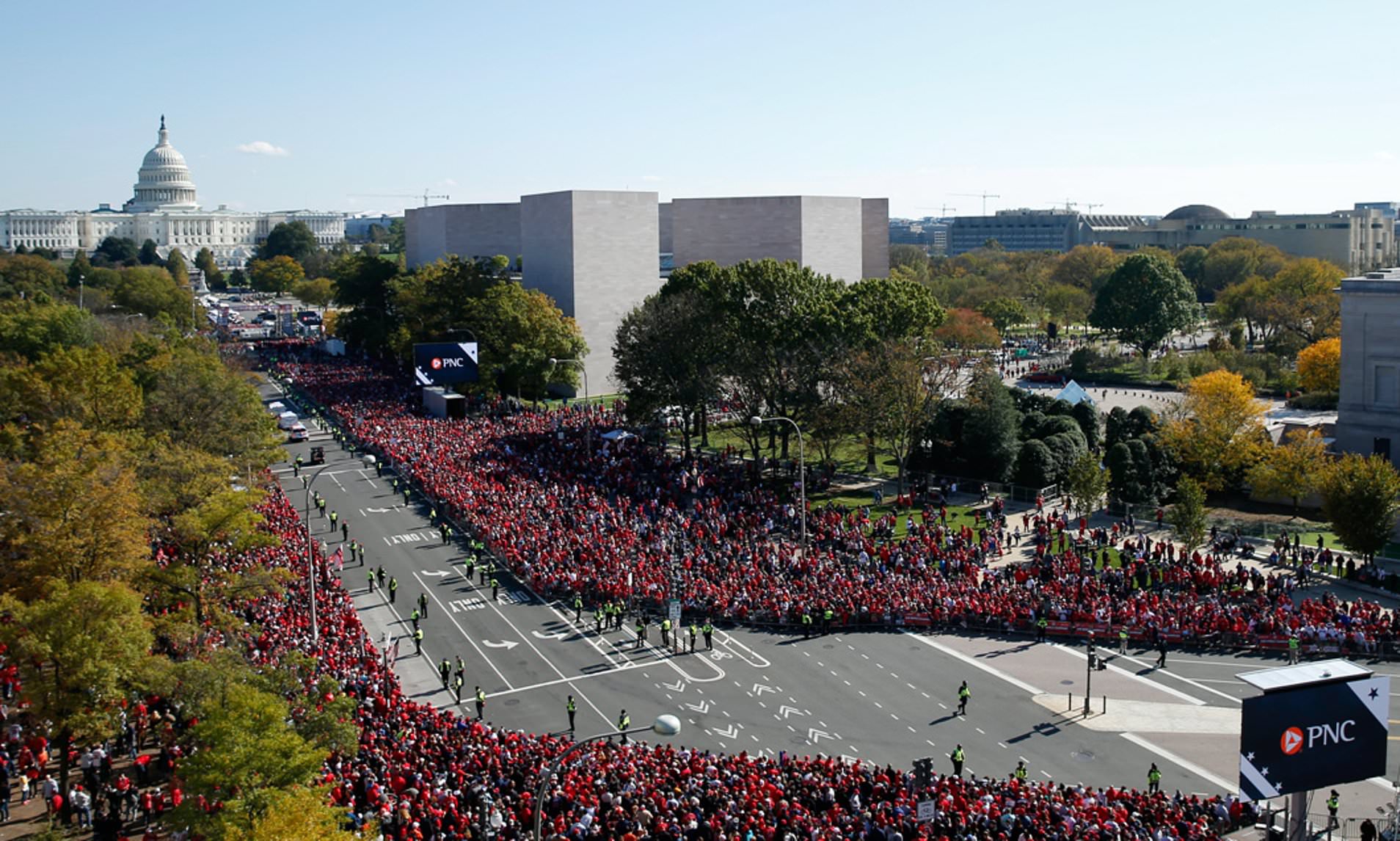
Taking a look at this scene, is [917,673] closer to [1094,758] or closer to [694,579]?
[1094,758]

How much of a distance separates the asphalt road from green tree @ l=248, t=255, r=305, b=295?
493 feet

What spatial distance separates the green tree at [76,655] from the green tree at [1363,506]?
38.8 metres

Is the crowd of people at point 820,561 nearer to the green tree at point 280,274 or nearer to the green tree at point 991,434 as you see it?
the green tree at point 991,434

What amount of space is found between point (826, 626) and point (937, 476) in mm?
20664

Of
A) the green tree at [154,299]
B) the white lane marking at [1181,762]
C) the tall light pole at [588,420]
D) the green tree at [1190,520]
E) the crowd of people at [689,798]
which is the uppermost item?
the green tree at [154,299]

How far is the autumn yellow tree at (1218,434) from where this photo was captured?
52.7 m

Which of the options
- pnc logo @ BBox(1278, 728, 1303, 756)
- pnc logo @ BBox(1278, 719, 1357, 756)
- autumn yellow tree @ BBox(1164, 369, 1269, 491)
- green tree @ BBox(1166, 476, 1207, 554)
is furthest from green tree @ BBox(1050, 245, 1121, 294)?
pnc logo @ BBox(1278, 728, 1303, 756)

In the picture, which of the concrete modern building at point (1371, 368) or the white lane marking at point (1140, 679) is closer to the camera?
the white lane marking at point (1140, 679)

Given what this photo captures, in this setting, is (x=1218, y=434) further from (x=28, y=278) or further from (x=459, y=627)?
(x=28, y=278)

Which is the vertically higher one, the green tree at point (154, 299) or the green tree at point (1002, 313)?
the green tree at point (154, 299)

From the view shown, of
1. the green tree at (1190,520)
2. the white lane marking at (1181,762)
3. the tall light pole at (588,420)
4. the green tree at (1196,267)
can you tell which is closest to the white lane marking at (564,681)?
the white lane marking at (1181,762)

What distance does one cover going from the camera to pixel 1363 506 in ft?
134

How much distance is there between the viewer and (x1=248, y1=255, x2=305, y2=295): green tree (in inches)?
7101

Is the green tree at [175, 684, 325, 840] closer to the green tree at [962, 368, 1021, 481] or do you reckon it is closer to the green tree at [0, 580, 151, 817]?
the green tree at [0, 580, 151, 817]
